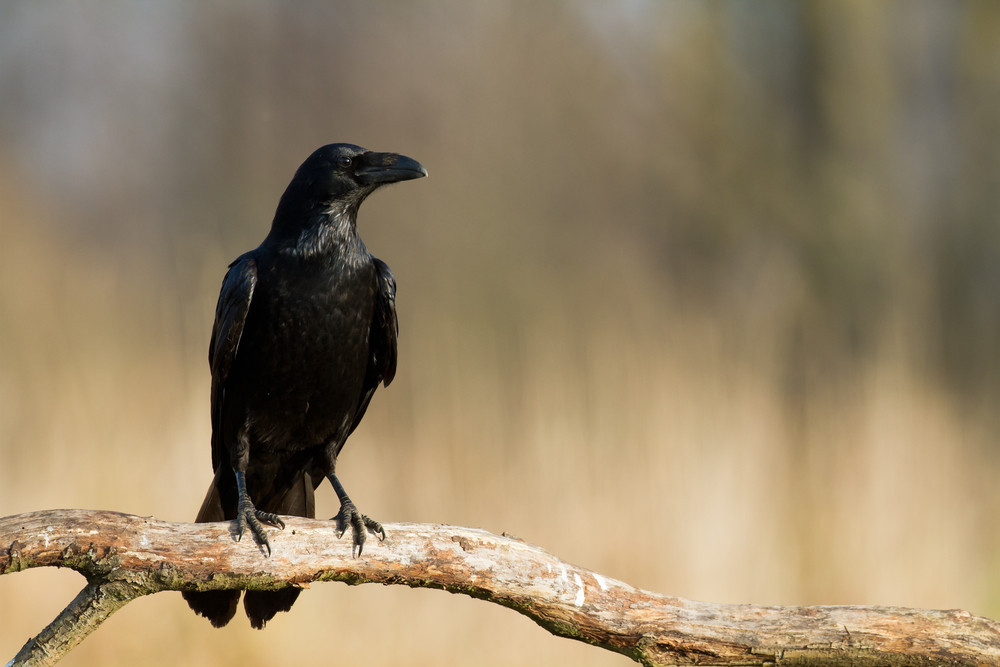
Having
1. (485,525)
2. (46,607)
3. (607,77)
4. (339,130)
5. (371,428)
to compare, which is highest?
(607,77)

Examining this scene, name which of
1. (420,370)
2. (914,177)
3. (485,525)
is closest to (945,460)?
(914,177)

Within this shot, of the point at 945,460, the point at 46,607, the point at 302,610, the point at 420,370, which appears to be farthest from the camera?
the point at 945,460

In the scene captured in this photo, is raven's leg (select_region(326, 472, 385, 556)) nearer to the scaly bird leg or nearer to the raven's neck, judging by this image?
the scaly bird leg

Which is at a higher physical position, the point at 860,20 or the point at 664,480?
the point at 860,20

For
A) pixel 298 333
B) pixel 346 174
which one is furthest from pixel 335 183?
pixel 298 333

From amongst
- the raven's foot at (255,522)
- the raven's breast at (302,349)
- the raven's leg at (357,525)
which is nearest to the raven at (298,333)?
the raven's breast at (302,349)

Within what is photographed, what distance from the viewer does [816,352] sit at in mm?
5191

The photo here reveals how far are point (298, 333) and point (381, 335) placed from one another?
17.0 inches

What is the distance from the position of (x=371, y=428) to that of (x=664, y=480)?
4.98ft

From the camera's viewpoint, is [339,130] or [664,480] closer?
[664,480]

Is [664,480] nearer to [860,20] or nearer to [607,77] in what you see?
[607,77]

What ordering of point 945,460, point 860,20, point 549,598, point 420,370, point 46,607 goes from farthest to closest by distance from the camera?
1. point 860,20
2. point 945,460
3. point 420,370
4. point 46,607
5. point 549,598

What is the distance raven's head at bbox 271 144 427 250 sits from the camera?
10.5ft

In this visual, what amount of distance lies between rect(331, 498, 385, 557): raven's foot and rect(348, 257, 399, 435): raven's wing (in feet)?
2.68
